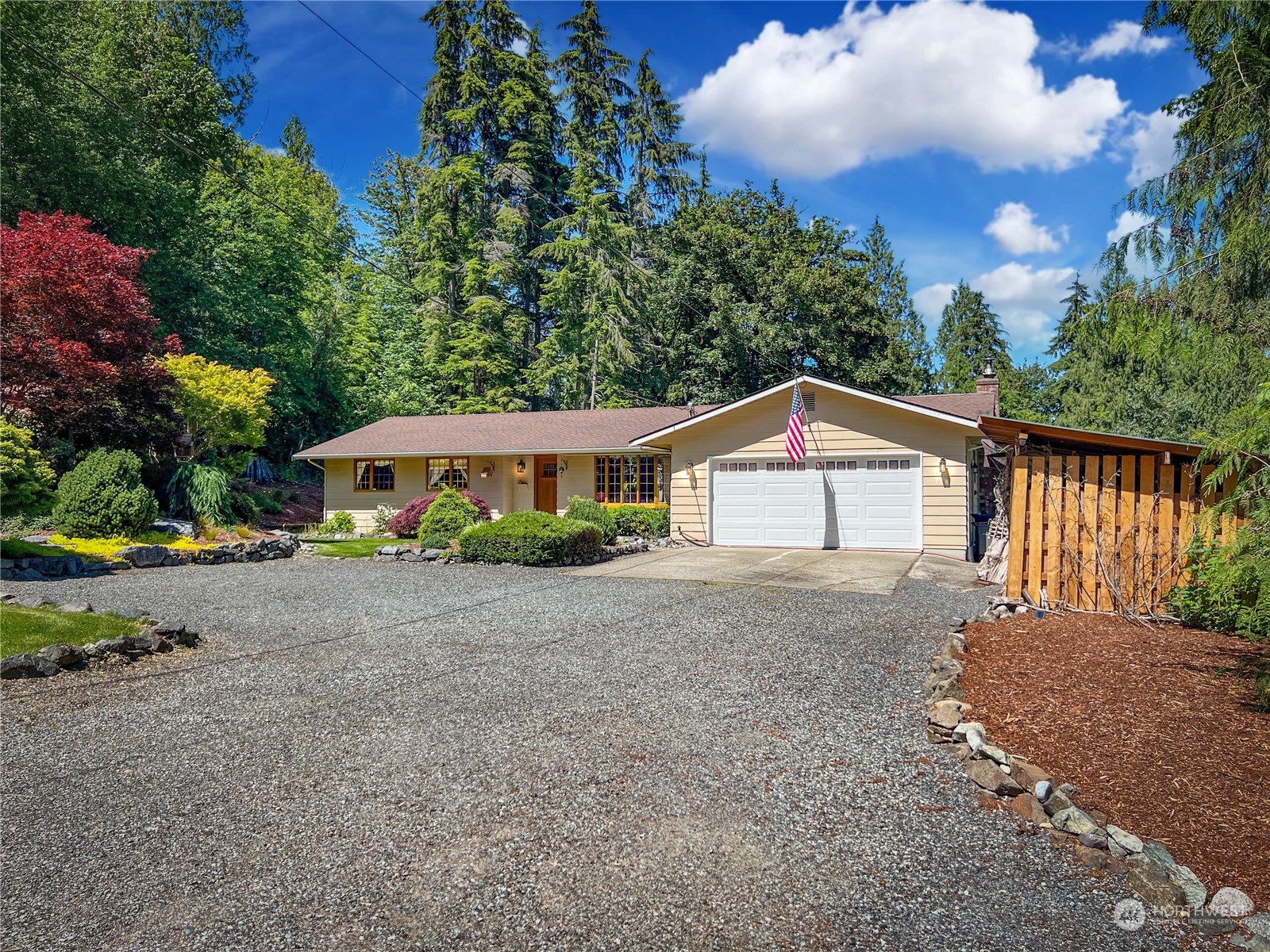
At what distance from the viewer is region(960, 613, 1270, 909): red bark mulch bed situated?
3.27 meters

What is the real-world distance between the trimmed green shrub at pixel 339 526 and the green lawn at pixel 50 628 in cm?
1306

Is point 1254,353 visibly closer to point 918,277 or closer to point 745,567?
point 745,567

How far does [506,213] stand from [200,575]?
24.2 m

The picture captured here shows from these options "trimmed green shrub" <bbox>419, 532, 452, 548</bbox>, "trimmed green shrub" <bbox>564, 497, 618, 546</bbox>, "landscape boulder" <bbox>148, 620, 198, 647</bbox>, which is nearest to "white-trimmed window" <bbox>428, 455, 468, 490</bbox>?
"trimmed green shrub" <bbox>564, 497, 618, 546</bbox>

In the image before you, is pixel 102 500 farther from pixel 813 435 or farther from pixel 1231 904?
pixel 1231 904

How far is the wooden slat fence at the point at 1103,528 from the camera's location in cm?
761

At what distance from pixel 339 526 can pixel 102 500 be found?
25.5 feet

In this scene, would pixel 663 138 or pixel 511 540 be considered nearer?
pixel 511 540

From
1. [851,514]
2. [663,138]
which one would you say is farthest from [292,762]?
[663,138]

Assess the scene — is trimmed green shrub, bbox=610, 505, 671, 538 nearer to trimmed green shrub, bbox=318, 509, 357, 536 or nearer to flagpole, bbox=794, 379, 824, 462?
flagpole, bbox=794, 379, 824, 462

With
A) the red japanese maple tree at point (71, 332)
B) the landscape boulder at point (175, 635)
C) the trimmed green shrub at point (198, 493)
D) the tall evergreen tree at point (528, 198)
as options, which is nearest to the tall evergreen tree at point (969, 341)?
the tall evergreen tree at point (528, 198)

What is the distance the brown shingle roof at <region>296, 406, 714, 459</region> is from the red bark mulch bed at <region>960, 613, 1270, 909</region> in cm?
1310

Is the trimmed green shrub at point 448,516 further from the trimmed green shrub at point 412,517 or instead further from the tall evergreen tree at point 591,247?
the tall evergreen tree at point 591,247

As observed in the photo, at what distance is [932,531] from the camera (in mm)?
15359
